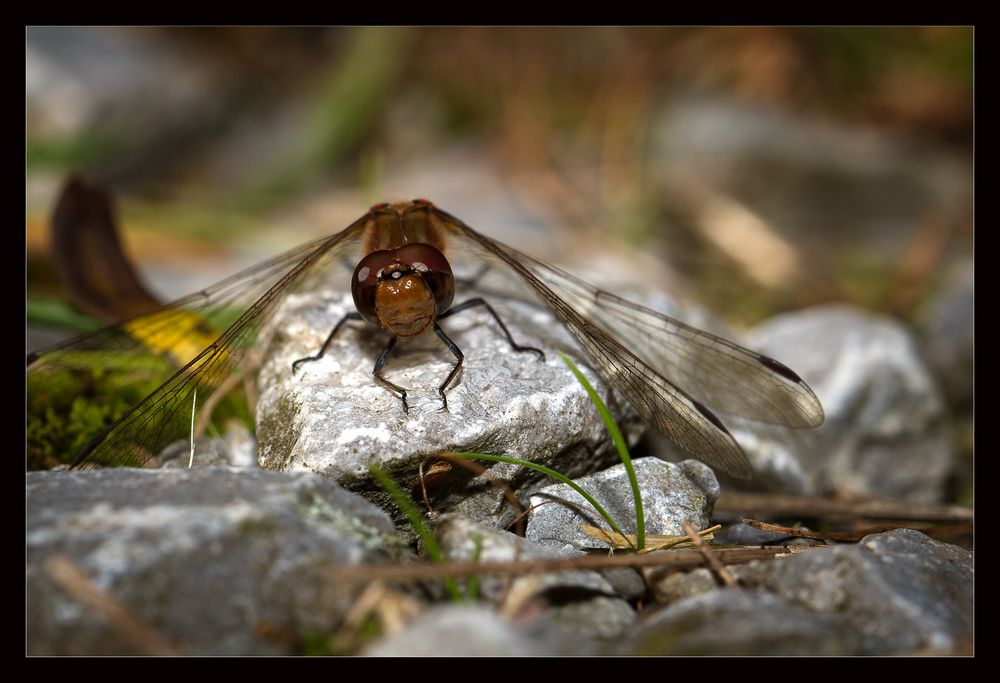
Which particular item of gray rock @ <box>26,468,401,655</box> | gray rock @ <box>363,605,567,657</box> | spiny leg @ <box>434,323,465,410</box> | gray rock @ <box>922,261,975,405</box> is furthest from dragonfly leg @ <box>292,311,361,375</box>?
gray rock @ <box>922,261,975,405</box>

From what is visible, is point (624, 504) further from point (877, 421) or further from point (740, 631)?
point (877, 421)

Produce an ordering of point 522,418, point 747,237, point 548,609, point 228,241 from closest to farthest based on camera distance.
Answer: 1. point 548,609
2. point 522,418
3. point 228,241
4. point 747,237

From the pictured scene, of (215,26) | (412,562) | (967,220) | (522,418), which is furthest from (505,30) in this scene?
(412,562)

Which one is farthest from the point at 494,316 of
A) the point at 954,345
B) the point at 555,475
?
the point at 954,345

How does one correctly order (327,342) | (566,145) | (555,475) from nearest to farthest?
(555,475) → (327,342) → (566,145)

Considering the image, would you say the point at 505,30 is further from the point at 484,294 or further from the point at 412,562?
the point at 412,562

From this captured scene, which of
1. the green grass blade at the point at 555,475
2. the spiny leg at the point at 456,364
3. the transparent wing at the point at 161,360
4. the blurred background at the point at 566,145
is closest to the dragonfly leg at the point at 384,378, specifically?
the spiny leg at the point at 456,364
